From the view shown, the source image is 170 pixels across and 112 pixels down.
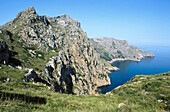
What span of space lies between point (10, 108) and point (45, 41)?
101525 millimetres

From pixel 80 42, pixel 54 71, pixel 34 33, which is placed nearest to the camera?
pixel 54 71

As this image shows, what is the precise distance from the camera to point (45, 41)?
336 feet

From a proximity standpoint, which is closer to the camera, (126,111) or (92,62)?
(126,111)

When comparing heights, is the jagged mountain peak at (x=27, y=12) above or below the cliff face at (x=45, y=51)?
above

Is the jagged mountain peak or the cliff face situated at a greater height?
the jagged mountain peak

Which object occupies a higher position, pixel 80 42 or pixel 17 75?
pixel 80 42

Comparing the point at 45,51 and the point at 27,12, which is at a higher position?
the point at 27,12

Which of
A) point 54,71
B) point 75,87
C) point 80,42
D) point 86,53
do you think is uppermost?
point 80,42

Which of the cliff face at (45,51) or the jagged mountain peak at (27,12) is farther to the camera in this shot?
the jagged mountain peak at (27,12)

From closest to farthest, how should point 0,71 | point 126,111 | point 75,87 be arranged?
point 126,111, point 0,71, point 75,87

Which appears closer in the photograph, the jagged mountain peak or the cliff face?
the cliff face

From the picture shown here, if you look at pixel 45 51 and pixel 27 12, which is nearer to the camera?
pixel 45 51

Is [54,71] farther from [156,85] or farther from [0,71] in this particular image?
[156,85]

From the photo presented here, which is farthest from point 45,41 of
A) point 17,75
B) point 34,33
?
point 17,75
